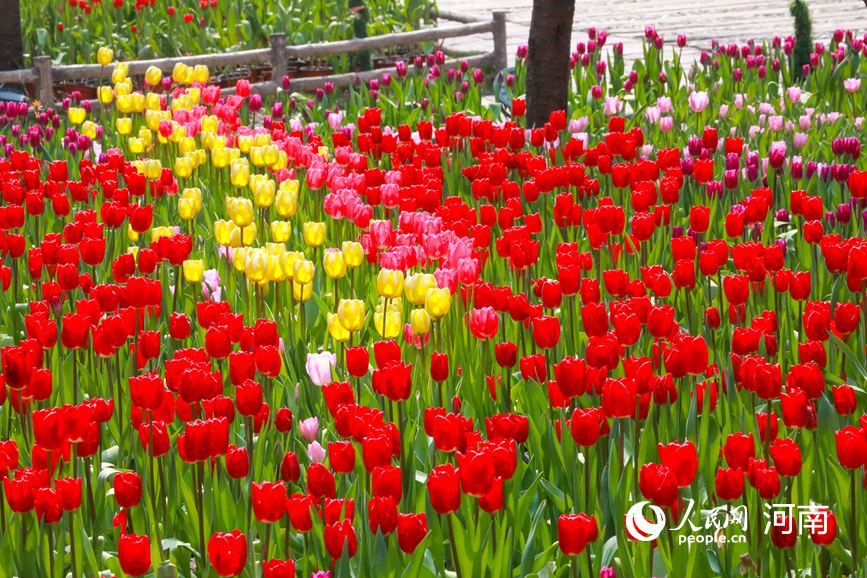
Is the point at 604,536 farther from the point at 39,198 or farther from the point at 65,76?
the point at 65,76

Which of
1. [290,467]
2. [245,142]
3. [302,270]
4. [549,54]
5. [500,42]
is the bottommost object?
[290,467]

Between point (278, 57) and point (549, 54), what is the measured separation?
3977 mm

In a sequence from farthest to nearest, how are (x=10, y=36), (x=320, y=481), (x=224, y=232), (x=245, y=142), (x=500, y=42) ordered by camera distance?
(x=500, y=42) < (x=10, y=36) < (x=245, y=142) < (x=224, y=232) < (x=320, y=481)

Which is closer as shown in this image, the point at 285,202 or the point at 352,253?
the point at 352,253

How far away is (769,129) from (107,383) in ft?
16.2

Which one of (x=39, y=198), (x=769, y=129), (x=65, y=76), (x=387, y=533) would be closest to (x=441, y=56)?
(x=65, y=76)

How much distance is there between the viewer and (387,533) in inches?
102

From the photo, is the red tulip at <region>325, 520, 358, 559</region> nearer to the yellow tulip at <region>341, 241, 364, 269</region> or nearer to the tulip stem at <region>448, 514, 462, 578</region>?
the tulip stem at <region>448, 514, 462, 578</region>

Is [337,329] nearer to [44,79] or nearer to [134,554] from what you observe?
[134,554]

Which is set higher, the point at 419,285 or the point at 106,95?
the point at 106,95

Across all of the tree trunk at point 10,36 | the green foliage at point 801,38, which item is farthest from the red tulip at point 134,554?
the tree trunk at point 10,36

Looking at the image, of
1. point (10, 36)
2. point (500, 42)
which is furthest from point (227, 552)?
point (500, 42)

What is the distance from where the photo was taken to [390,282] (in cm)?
396

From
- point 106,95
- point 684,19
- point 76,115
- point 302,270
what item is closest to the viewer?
point 302,270
